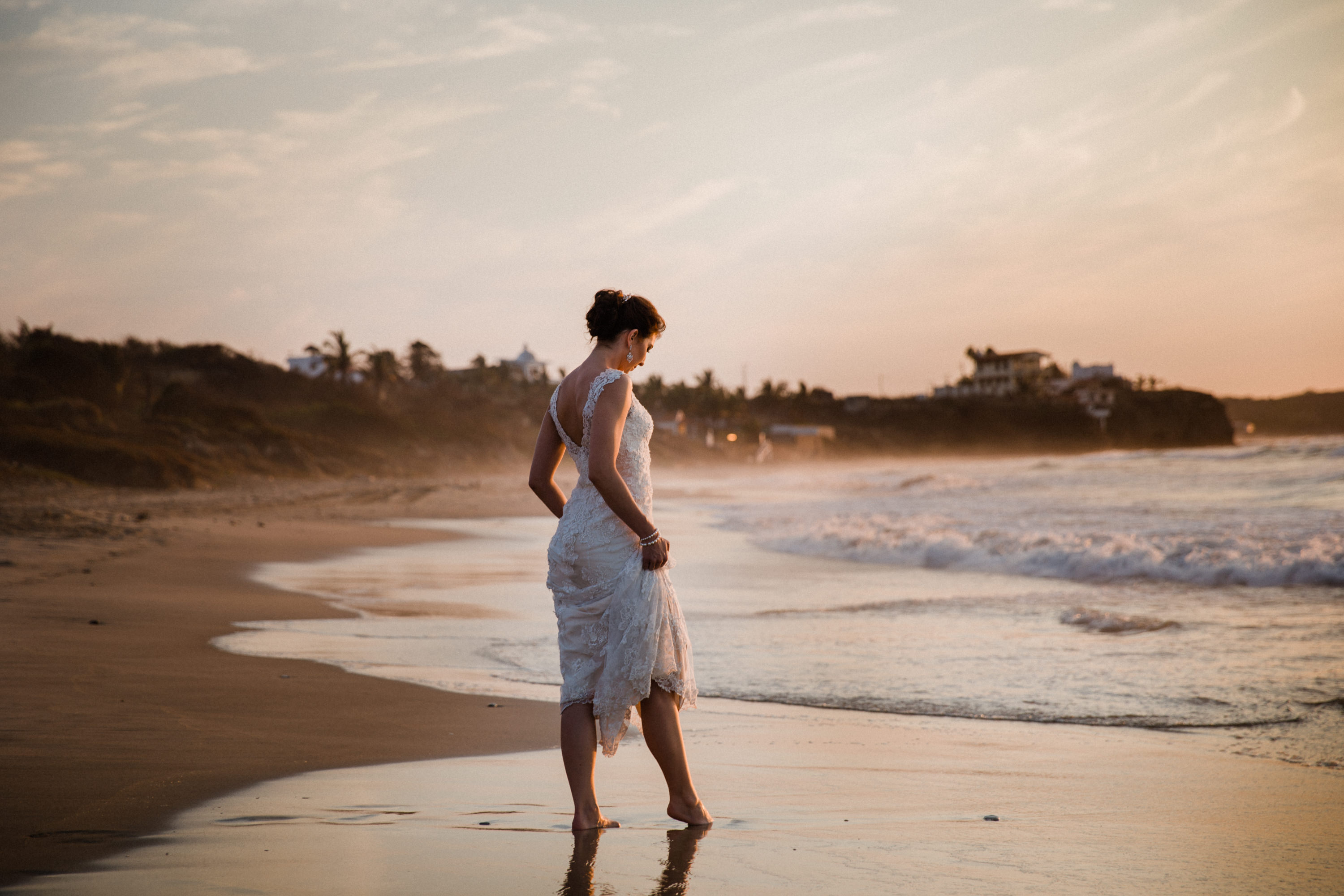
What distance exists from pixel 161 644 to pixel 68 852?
4013mm

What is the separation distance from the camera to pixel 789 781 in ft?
12.5

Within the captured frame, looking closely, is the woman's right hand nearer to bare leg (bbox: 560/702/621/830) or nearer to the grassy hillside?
bare leg (bbox: 560/702/621/830)

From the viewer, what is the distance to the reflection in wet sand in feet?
8.39

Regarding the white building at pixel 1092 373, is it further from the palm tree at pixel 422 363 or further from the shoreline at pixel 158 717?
the shoreline at pixel 158 717

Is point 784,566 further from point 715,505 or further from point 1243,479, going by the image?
point 1243,479

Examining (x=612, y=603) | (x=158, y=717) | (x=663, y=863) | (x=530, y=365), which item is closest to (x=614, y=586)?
(x=612, y=603)

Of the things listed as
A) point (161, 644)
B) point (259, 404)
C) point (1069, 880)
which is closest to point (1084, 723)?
point (1069, 880)

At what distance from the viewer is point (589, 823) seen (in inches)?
121

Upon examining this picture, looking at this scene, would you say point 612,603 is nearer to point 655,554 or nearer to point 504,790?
point 655,554

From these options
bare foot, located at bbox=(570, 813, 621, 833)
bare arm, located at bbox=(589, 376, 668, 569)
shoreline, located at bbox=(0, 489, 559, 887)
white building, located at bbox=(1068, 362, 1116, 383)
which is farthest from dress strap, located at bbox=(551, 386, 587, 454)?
white building, located at bbox=(1068, 362, 1116, 383)

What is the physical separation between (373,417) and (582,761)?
2518 inches

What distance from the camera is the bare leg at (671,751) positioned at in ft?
10.4

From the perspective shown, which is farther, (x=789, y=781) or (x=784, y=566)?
(x=784, y=566)

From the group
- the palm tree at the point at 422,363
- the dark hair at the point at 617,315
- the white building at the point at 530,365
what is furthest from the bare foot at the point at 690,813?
the white building at the point at 530,365
